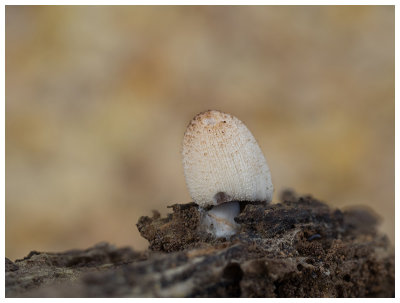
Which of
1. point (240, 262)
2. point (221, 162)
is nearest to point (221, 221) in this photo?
point (221, 162)

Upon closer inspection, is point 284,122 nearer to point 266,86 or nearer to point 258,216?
point 266,86

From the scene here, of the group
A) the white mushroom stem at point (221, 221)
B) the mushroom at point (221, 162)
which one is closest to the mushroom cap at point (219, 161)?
the mushroom at point (221, 162)

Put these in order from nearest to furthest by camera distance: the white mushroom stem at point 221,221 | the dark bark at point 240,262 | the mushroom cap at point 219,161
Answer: the dark bark at point 240,262 < the mushroom cap at point 219,161 < the white mushroom stem at point 221,221

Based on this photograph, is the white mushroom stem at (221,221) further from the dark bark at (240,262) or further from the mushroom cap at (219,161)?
the mushroom cap at (219,161)

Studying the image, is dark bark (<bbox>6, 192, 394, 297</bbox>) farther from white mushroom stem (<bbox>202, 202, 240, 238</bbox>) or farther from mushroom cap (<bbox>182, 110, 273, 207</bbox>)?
mushroom cap (<bbox>182, 110, 273, 207</bbox>)

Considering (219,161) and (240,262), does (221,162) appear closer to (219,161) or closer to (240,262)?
(219,161)
